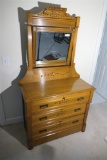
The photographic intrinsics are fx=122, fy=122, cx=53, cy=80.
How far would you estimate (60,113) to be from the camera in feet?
5.08

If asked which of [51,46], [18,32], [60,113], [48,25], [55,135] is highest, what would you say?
[48,25]

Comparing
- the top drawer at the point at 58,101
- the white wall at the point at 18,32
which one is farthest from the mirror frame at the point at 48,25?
the top drawer at the point at 58,101

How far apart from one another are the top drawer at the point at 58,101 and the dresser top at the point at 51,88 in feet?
0.18

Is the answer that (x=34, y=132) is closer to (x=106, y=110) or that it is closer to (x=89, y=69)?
(x=89, y=69)

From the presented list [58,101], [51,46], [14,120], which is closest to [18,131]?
[14,120]

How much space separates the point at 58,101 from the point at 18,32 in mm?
980

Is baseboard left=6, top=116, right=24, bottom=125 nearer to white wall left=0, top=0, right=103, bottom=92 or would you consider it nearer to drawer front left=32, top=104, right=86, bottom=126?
white wall left=0, top=0, right=103, bottom=92

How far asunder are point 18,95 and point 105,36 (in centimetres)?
215

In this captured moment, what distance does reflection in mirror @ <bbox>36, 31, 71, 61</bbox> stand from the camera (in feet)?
4.85

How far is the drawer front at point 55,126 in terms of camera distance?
1521 mm

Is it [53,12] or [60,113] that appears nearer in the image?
[53,12]

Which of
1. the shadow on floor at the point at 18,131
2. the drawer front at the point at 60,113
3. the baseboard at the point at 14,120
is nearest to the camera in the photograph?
the drawer front at the point at 60,113

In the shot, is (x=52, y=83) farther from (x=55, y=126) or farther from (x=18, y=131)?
(x=18, y=131)

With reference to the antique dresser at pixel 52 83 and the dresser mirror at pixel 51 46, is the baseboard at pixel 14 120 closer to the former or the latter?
the antique dresser at pixel 52 83
